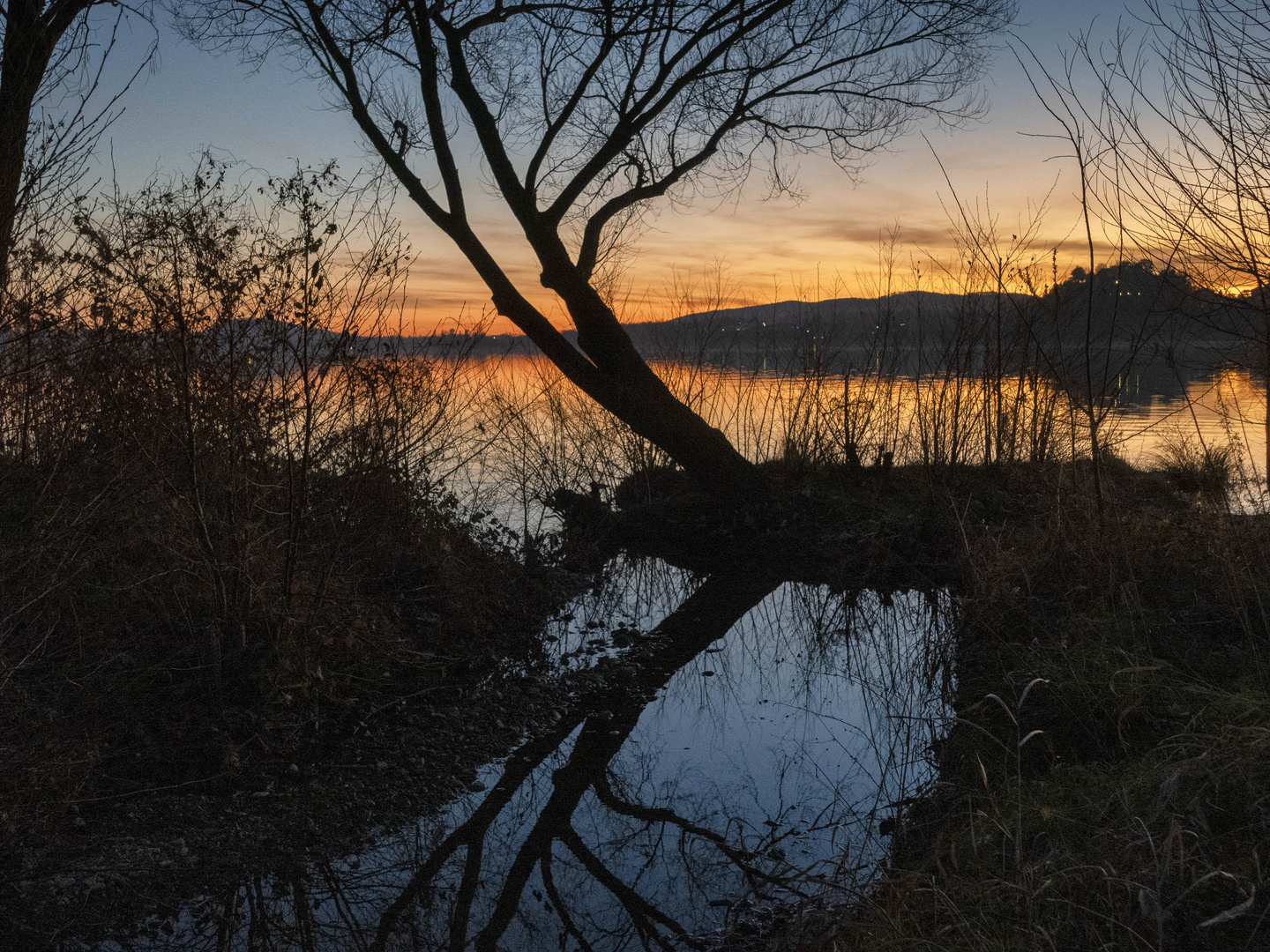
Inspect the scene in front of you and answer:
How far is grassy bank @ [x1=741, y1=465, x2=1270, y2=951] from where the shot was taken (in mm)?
2428

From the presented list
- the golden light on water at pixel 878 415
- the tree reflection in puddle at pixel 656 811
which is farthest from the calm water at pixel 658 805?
the golden light on water at pixel 878 415

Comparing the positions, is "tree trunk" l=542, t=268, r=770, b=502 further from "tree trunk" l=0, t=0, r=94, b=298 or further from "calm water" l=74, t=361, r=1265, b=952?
"tree trunk" l=0, t=0, r=94, b=298

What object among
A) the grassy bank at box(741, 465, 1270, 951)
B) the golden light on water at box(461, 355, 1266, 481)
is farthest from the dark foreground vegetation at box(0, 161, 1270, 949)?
the golden light on water at box(461, 355, 1266, 481)

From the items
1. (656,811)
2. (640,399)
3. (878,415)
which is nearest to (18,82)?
(656,811)

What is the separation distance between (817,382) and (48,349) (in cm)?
775

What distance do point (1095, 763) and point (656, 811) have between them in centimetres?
184

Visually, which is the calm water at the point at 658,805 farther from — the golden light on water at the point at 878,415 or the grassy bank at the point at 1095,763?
the golden light on water at the point at 878,415

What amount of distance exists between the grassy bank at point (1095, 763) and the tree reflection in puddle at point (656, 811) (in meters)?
0.25

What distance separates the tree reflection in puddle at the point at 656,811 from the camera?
10.3ft

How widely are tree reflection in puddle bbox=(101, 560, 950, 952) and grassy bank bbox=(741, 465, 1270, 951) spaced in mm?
252

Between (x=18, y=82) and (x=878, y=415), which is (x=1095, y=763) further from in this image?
(x=878, y=415)

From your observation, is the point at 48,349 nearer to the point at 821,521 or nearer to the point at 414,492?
the point at 414,492

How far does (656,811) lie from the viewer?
4.01 metres

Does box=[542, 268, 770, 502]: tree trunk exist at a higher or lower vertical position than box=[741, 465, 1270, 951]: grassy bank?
higher
